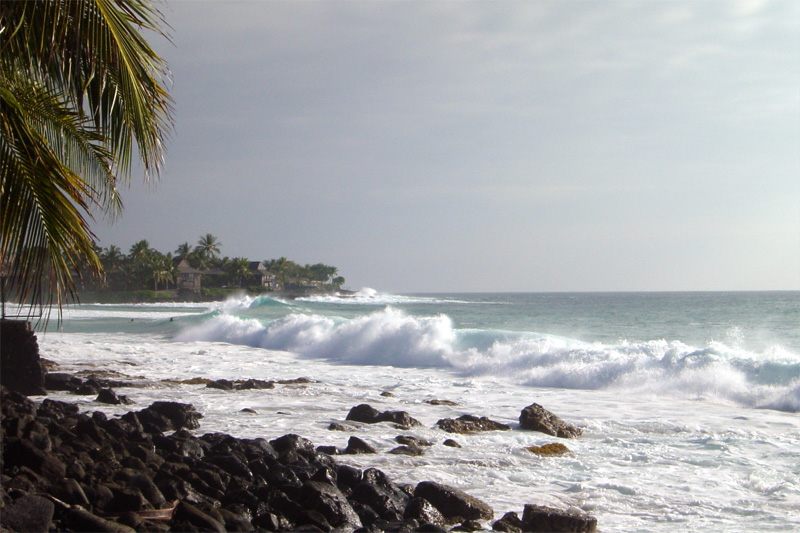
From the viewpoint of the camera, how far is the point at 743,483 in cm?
898

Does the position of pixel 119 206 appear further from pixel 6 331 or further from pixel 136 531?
pixel 6 331

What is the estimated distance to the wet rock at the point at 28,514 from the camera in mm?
5297

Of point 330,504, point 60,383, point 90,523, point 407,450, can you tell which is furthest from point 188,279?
point 90,523

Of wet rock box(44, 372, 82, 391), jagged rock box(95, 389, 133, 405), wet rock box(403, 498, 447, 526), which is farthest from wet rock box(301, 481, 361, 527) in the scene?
wet rock box(44, 372, 82, 391)

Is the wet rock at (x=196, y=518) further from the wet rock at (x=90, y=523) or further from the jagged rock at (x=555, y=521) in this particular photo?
the jagged rock at (x=555, y=521)

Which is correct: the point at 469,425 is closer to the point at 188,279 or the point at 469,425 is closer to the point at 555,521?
the point at 555,521

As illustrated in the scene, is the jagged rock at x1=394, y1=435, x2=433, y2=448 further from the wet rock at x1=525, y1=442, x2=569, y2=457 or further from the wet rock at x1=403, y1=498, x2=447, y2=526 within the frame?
the wet rock at x1=403, y1=498, x2=447, y2=526

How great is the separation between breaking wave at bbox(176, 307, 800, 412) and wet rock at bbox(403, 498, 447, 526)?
37.6 ft

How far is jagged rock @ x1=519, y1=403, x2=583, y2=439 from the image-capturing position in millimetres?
11734

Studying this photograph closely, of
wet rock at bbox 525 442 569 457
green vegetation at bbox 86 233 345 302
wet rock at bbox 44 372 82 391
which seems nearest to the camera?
wet rock at bbox 525 442 569 457

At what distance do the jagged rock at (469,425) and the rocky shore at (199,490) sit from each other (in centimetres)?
297

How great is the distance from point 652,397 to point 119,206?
14.1 metres

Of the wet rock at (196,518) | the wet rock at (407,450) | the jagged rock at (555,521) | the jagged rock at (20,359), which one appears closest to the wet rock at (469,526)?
the jagged rock at (555,521)

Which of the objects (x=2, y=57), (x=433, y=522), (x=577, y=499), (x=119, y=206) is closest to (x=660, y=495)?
(x=577, y=499)
